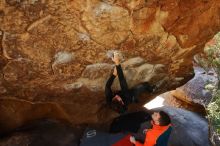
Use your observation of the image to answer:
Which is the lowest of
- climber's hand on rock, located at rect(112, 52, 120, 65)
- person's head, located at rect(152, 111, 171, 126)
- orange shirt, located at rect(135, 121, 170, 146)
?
orange shirt, located at rect(135, 121, 170, 146)

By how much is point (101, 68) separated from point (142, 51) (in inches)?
32.1

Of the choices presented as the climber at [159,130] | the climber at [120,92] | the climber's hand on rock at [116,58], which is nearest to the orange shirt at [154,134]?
the climber at [159,130]

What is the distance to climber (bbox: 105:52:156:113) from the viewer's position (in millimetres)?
5797

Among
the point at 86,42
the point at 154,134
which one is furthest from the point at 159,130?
the point at 86,42

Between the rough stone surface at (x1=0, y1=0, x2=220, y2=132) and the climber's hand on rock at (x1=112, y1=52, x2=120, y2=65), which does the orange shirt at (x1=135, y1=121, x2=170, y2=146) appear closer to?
the climber's hand on rock at (x1=112, y1=52, x2=120, y2=65)

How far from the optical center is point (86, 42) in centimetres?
561

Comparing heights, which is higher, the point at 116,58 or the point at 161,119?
the point at 116,58

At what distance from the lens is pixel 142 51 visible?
613 cm

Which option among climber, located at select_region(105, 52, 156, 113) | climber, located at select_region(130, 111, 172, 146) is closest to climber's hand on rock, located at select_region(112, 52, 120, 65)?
climber, located at select_region(105, 52, 156, 113)

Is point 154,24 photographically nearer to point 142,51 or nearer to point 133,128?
point 142,51

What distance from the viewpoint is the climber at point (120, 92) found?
580cm

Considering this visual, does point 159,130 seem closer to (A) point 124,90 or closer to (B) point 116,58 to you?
(A) point 124,90

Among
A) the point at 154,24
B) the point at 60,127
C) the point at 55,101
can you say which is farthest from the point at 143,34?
the point at 60,127

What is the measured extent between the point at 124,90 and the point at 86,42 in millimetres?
1206
